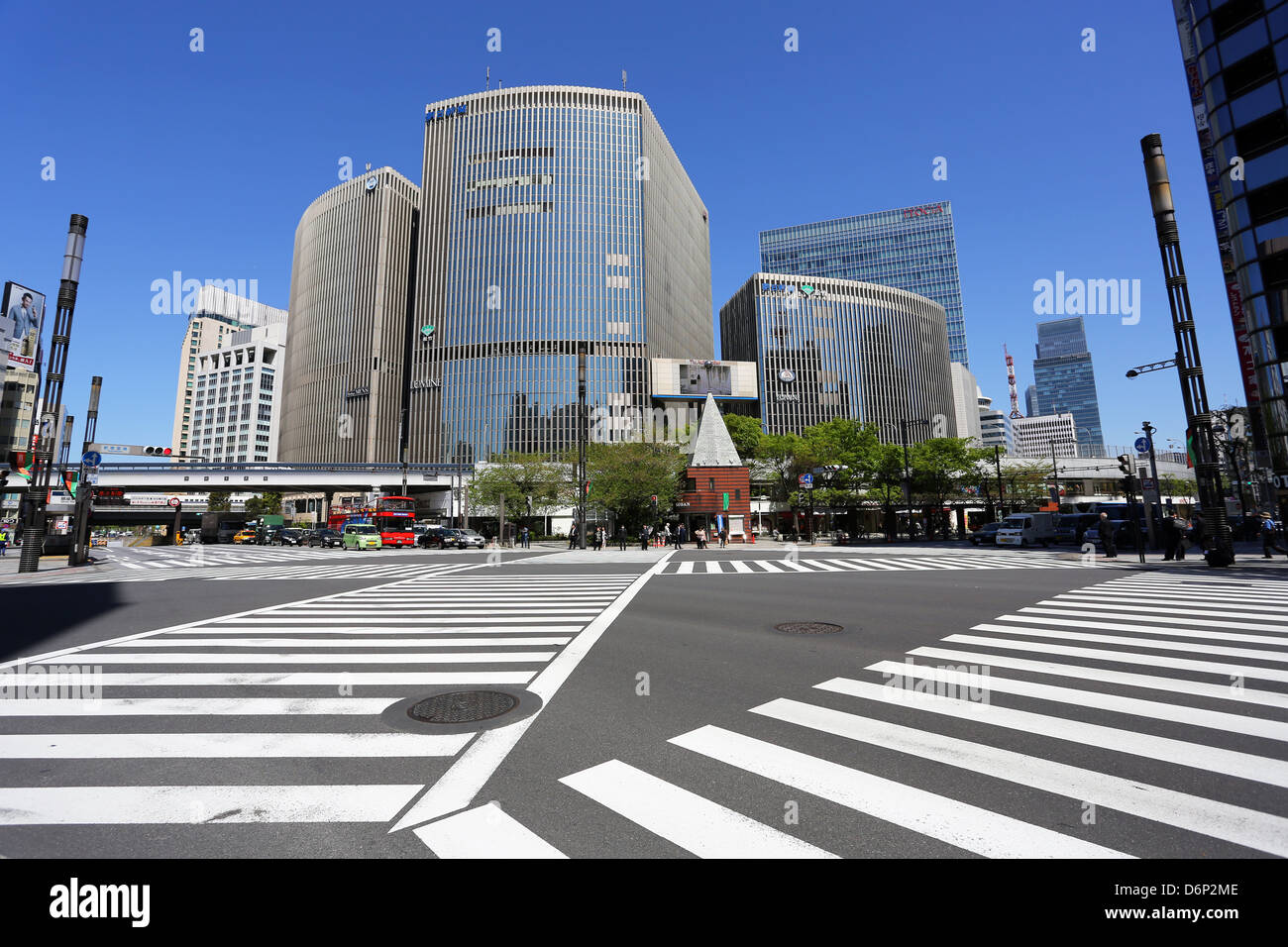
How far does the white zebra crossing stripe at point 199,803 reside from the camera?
321 cm

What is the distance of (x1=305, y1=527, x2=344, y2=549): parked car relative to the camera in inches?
1673

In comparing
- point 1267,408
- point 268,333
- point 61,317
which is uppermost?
point 268,333

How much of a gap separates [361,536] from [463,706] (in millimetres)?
39847

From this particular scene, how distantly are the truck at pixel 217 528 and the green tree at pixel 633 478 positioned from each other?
3892cm

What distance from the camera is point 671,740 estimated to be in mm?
4320

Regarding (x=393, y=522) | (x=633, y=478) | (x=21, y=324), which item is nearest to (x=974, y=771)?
(x=21, y=324)

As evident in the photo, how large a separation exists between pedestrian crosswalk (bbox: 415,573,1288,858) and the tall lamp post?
3017 centimetres

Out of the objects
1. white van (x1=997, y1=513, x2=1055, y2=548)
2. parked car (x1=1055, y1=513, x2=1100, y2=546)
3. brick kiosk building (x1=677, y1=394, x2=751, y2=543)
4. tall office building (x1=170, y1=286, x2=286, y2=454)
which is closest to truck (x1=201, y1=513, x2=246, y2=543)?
brick kiosk building (x1=677, y1=394, x2=751, y2=543)

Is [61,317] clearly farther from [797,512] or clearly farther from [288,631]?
[797,512]

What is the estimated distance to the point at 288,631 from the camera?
8805mm

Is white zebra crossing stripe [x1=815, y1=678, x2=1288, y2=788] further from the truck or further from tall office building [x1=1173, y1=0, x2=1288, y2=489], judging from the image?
the truck

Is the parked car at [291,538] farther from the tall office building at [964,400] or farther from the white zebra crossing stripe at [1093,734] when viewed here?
the tall office building at [964,400]

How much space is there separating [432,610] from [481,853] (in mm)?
8751
